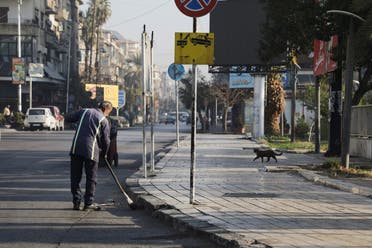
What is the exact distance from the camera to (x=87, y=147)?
31.6 feet

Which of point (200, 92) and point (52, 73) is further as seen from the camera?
point (52, 73)

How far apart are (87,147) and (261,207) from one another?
2892mm

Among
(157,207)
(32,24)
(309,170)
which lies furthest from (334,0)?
(32,24)

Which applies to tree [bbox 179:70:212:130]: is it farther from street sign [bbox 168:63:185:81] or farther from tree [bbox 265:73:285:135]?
street sign [bbox 168:63:185:81]

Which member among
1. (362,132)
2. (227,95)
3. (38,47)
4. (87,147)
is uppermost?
(38,47)

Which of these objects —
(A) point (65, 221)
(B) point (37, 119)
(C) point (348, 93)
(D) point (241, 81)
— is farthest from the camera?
(D) point (241, 81)

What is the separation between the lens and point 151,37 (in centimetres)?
1570

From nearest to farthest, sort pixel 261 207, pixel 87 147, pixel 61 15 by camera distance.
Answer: pixel 261 207 → pixel 87 147 → pixel 61 15

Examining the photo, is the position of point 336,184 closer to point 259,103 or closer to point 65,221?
point 65,221

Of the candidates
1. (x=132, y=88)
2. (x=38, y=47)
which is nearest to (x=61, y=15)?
(x=38, y=47)

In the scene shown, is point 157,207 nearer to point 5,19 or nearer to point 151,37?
point 151,37

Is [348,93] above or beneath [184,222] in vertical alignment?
above

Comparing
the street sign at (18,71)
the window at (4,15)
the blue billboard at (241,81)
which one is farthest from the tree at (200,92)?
the window at (4,15)

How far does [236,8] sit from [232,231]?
28685mm
